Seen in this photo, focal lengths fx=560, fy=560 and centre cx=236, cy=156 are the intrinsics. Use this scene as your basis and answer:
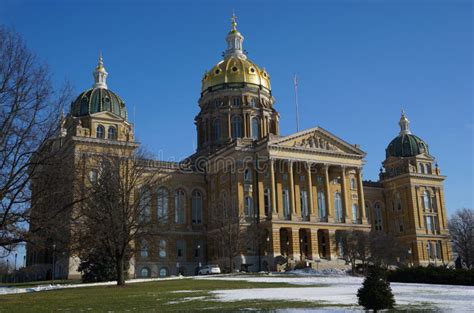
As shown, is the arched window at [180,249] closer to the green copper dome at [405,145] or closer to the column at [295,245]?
the column at [295,245]

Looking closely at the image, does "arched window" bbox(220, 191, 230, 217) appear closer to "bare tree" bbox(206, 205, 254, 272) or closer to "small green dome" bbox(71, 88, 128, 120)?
"bare tree" bbox(206, 205, 254, 272)

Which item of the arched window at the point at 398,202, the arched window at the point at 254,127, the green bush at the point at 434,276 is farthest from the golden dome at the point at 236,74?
the green bush at the point at 434,276

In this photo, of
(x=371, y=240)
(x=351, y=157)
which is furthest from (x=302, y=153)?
(x=371, y=240)

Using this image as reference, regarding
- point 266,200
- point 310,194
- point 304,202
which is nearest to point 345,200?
point 310,194

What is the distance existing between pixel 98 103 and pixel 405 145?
4900cm

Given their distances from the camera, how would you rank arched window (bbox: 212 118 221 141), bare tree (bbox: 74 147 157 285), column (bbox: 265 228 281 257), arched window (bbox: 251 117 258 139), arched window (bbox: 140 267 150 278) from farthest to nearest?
arched window (bbox: 212 118 221 141), arched window (bbox: 251 117 258 139), arched window (bbox: 140 267 150 278), column (bbox: 265 228 281 257), bare tree (bbox: 74 147 157 285)

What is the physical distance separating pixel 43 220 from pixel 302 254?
4488 centimetres

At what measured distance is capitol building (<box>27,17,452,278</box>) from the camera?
6334 centimetres

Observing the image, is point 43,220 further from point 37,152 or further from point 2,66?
point 2,66

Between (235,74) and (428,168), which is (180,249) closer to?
(235,74)

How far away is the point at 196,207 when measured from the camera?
7306cm

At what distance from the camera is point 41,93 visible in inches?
928

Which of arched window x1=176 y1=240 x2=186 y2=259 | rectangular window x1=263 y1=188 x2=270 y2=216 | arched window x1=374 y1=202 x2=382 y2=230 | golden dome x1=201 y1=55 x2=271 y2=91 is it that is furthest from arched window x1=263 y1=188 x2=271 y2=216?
arched window x1=374 y1=202 x2=382 y2=230

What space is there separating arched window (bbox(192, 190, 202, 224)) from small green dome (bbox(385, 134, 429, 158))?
34351mm
